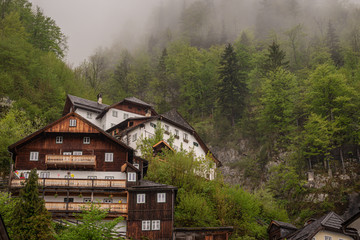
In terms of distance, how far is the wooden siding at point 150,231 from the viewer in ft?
127

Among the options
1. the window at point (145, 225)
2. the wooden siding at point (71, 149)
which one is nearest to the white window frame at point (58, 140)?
the wooden siding at point (71, 149)

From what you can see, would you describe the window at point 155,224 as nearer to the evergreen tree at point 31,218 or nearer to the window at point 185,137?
the evergreen tree at point 31,218

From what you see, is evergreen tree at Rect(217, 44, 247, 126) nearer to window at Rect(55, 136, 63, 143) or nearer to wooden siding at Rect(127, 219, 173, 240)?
window at Rect(55, 136, 63, 143)

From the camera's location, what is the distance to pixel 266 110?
69188mm

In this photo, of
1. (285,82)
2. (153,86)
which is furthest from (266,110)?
(153,86)

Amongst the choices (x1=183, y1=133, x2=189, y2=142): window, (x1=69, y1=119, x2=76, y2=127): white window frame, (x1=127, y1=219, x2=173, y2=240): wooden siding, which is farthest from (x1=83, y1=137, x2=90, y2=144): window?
(x1=183, y1=133, x2=189, y2=142): window

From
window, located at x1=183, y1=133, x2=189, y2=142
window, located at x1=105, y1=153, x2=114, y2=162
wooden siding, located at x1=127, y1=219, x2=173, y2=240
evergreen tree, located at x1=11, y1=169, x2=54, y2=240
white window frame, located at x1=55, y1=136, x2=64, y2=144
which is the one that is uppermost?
window, located at x1=183, y1=133, x2=189, y2=142

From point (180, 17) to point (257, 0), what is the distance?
90.6 ft

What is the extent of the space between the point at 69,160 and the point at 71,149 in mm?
2067

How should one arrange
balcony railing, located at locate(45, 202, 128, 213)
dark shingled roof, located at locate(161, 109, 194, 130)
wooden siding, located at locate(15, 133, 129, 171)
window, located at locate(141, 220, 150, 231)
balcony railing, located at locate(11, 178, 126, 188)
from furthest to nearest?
dark shingled roof, located at locate(161, 109, 194, 130)
wooden siding, located at locate(15, 133, 129, 171)
balcony railing, located at locate(11, 178, 126, 188)
balcony railing, located at locate(45, 202, 128, 213)
window, located at locate(141, 220, 150, 231)

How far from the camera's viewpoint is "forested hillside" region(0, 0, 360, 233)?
58125 millimetres

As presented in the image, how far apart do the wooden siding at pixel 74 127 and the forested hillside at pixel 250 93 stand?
8.79 metres

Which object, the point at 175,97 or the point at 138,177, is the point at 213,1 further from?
the point at 138,177

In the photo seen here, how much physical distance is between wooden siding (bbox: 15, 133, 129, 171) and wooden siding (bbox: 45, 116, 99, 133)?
0.66m
